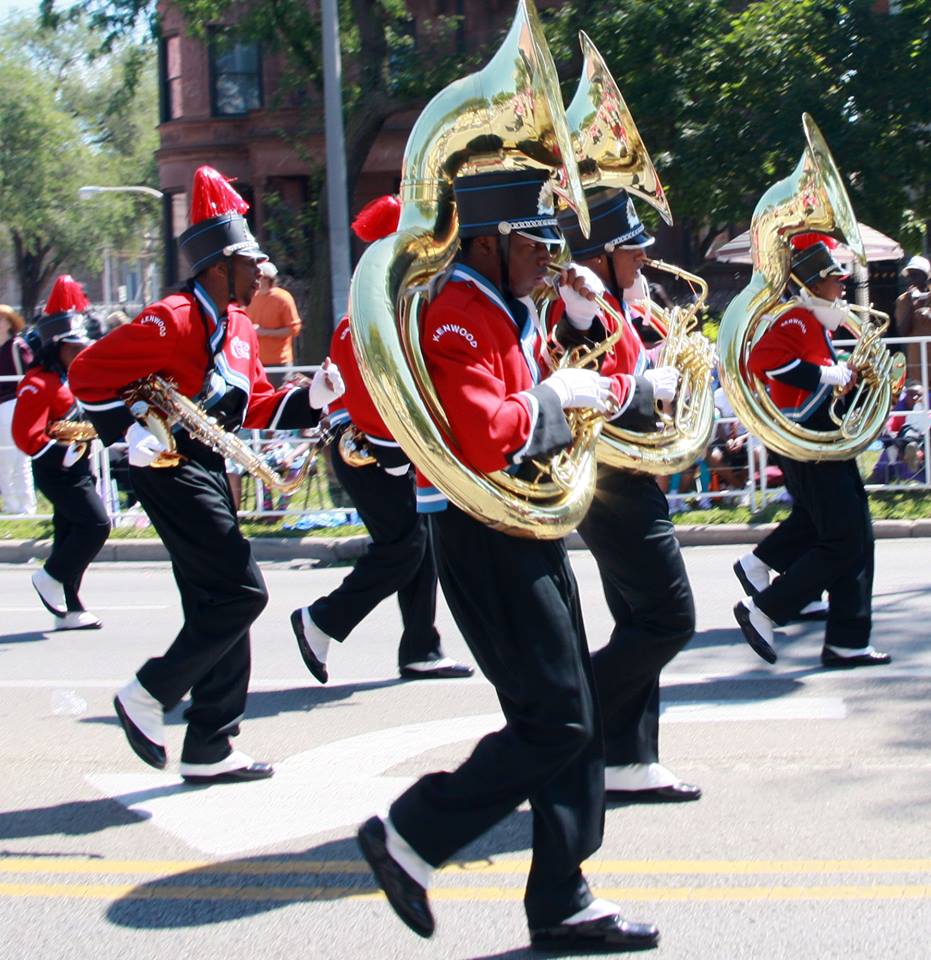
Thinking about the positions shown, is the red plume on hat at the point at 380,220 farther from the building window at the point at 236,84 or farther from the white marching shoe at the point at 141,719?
the building window at the point at 236,84

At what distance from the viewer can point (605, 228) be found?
528 cm

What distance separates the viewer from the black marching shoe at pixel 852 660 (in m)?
7.00

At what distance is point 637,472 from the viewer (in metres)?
4.90

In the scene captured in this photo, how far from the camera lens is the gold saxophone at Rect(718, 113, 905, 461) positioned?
22.7 feet

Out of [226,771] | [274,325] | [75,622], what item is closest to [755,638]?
[226,771]

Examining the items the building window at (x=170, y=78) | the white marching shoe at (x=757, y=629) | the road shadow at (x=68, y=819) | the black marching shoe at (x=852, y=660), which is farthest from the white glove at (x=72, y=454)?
the building window at (x=170, y=78)

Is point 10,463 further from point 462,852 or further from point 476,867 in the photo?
point 476,867

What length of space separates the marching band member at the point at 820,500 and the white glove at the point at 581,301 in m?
2.38

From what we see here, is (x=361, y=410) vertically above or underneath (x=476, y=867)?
above

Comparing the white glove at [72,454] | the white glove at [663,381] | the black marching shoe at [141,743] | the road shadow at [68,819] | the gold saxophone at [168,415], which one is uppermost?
the white glove at [663,381]

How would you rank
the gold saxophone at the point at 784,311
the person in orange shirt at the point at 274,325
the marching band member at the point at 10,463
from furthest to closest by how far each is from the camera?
the person in orange shirt at the point at 274,325 → the marching band member at the point at 10,463 → the gold saxophone at the point at 784,311

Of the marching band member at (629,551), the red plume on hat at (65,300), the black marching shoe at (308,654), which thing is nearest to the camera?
the marching band member at (629,551)

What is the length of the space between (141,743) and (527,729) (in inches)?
80.2

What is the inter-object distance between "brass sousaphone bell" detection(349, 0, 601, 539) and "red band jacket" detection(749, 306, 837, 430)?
299 cm
